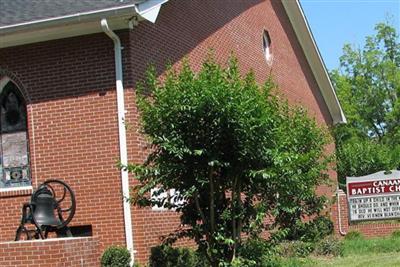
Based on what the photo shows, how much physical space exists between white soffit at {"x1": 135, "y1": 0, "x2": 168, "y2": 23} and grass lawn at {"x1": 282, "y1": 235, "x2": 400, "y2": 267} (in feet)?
16.5

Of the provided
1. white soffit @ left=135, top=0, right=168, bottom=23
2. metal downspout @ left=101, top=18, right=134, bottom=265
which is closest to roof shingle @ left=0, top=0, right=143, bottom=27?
white soffit @ left=135, top=0, right=168, bottom=23

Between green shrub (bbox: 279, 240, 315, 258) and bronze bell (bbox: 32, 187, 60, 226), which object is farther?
green shrub (bbox: 279, 240, 315, 258)

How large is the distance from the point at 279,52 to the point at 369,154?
14.5 m

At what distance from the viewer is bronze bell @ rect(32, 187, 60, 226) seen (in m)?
11.2

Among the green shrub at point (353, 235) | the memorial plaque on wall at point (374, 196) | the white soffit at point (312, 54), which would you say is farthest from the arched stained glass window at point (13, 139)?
the white soffit at point (312, 54)

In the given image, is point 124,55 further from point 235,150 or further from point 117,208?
Result: point 235,150

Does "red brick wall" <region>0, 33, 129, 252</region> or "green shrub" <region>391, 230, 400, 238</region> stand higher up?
"red brick wall" <region>0, 33, 129, 252</region>

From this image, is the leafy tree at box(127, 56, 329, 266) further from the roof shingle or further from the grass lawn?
the grass lawn

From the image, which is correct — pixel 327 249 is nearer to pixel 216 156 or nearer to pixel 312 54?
pixel 216 156

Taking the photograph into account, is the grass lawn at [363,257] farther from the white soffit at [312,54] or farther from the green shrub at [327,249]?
the white soffit at [312,54]

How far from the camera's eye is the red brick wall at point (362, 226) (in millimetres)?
20609

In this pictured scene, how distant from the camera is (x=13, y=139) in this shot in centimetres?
1285

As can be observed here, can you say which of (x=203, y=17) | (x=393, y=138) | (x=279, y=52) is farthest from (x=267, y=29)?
(x=393, y=138)

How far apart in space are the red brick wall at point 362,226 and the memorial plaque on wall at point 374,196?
0.53 m
